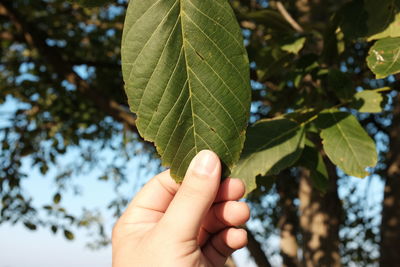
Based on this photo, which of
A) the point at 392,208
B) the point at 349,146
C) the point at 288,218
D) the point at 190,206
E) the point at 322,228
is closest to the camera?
the point at 190,206

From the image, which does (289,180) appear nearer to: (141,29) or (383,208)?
(383,208)

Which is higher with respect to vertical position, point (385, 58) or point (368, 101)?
point (385, 58)

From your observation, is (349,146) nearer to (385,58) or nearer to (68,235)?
(385,58)

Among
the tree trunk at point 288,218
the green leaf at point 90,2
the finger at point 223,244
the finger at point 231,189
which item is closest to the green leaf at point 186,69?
the green leaf at point 90,2

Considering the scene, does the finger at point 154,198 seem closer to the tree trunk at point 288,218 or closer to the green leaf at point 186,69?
the green leaf at point 186,69

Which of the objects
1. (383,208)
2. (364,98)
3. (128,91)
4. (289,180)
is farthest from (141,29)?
(289,180)

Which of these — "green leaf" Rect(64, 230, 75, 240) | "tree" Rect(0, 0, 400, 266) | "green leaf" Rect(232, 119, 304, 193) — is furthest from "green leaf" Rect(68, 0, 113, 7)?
"green leaf" Rect(64, 230, 75, 240)

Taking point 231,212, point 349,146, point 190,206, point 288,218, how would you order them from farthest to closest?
point 288,218 < point 349,146 < point 231,212 < point 190,206

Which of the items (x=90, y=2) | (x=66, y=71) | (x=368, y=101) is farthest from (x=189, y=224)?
(x=66, y=71)
